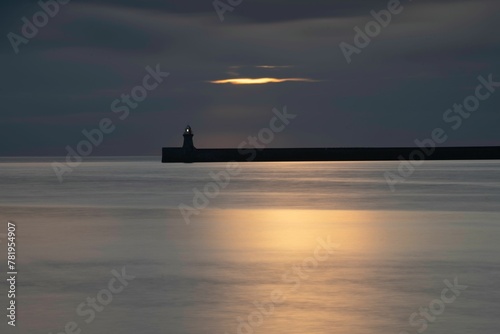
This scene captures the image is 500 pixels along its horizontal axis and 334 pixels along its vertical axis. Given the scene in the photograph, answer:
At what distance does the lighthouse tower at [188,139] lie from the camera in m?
103

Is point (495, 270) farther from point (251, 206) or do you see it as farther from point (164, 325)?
point (251, 206)

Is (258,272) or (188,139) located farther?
(188,139)

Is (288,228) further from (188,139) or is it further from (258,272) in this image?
(188,139)

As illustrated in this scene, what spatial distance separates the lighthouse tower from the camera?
103 meters

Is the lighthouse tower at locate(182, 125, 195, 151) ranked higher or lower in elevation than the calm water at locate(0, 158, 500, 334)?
higher

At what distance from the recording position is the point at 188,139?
110125 mm

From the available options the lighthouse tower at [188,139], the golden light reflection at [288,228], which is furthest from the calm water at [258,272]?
the lighthouse tower at [188,139]

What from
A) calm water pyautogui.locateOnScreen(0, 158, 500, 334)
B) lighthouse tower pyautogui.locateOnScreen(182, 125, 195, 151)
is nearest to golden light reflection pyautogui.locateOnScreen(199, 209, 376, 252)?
calm water pyautogui.locateOnScreen(0, 158, 500, 334)

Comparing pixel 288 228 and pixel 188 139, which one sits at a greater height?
pixel 188 139

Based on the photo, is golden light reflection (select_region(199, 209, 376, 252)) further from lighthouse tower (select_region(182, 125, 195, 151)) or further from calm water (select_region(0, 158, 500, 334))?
lighthouse tower (select_region(182, 125, 195, 151))

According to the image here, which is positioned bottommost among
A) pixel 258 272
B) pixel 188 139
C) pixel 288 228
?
pixel 258 272

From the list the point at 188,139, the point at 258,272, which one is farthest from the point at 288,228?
the point at 188,139

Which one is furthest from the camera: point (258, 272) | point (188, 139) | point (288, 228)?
point (188, 139)

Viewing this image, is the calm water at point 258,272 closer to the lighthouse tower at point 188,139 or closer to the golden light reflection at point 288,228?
the golden light reflection at point 288,228
